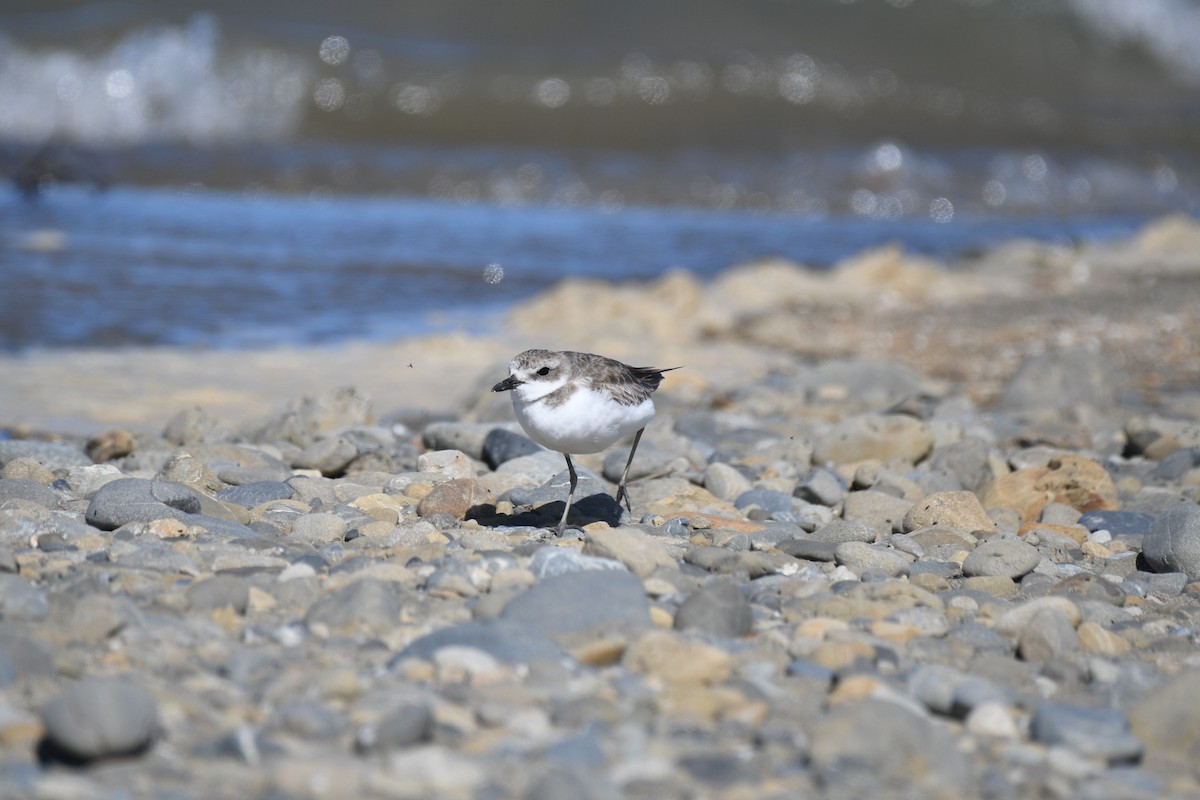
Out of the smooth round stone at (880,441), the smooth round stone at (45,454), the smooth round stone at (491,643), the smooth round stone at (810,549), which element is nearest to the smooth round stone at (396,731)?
the smooth round stone at (491,643)

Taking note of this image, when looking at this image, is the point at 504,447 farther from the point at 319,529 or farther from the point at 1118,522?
the point at 1118,522

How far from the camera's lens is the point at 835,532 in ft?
16.1

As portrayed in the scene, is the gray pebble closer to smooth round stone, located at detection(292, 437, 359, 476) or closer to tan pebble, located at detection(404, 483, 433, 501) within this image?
tan pebble, located at detection(404, 483, 433, 501)

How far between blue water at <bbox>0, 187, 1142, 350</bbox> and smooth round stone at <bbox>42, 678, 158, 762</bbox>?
6812mm

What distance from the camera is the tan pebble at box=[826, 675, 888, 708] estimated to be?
332 centimetres

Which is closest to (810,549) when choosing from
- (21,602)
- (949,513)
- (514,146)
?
(949,513)

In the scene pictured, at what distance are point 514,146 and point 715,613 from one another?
20642 mm

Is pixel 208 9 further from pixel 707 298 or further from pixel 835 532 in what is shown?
pixel 835 532

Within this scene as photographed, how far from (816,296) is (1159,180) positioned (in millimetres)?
15437

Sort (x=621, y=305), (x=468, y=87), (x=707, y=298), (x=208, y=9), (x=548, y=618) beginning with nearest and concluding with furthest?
(x=548, y=618), (x=621, y=305), (x=707, y=298), (x=468, y=87), (x=208, y=9)

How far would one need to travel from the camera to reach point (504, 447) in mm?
5926

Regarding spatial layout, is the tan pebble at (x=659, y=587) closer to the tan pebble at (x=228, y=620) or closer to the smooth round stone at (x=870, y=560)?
the smooth round stone at (x=870, y=560)

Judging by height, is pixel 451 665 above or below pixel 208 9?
below

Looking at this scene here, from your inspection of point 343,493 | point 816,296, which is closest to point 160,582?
point 343,493
